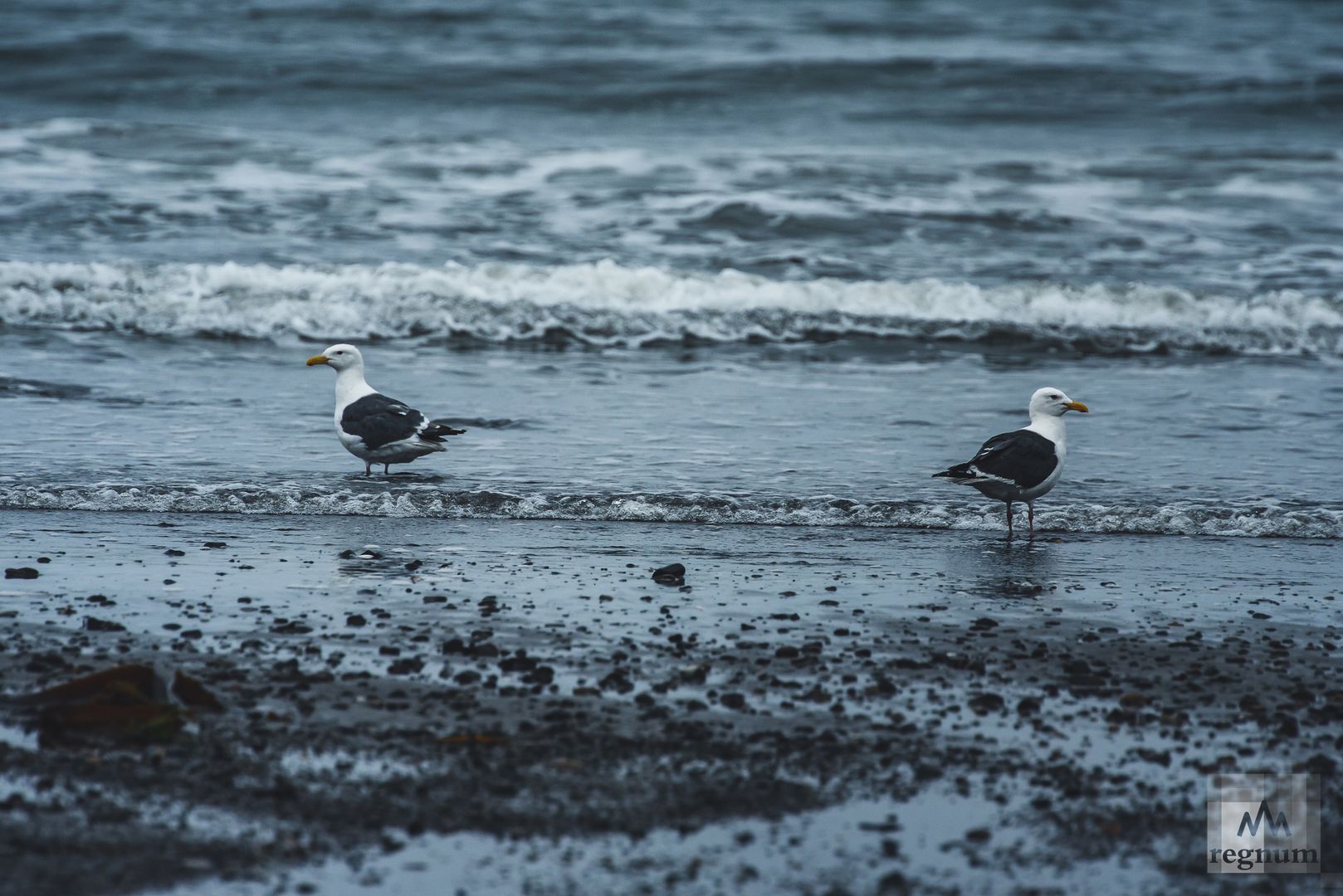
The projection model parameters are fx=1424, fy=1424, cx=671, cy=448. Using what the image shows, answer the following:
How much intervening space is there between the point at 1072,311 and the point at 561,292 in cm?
496

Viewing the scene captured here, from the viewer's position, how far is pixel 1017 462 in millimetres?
7375

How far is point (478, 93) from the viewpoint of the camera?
2334cm

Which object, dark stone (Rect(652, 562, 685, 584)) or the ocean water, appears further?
the ocean water

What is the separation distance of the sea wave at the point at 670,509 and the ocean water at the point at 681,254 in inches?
1.1

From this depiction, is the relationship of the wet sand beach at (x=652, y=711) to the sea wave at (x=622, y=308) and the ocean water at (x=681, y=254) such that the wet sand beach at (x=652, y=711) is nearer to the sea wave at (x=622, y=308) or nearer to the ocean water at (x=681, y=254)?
the ocean water at (x=681, y=254)

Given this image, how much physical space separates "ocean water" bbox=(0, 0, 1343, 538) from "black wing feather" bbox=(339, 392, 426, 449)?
0.31 metres

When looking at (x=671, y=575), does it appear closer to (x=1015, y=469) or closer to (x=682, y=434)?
(x=1015, y=469)

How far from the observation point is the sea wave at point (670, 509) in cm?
753

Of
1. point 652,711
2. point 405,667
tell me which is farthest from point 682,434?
point 652,711

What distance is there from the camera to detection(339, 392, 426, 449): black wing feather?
8305mm

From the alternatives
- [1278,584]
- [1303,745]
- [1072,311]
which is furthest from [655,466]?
[1072,311]

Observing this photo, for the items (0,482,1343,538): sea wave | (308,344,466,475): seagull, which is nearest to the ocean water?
(0,482,1343,538): sea wave

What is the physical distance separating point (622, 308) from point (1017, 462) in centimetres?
681

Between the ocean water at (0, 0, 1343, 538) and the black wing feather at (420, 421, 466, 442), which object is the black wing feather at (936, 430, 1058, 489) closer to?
the ocean water at (0, 0, 1343, 538)
